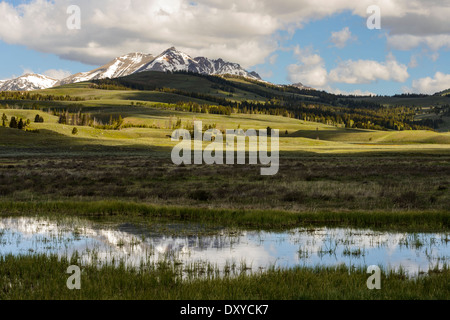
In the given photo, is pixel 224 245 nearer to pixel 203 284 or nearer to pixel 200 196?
Result: pixel 203 284

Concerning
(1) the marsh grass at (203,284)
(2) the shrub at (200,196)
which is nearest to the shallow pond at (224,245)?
(1) the marsh grass at (203,284)

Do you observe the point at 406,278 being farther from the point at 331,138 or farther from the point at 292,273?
the point at 331,138

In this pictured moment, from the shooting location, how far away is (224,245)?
14727mm

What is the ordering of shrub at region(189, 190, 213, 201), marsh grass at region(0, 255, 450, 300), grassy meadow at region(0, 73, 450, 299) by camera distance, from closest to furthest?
1. marsh grass at region(0, 255, 450, 300)
2. grassy meadow at region(0, 73, 450, 299)
3. shrub at region(189, 190, 213, 201)

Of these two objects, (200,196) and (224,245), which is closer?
(224,245)

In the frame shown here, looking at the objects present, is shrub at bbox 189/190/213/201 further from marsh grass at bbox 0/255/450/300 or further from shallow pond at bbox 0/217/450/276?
marsh grass at bbox 0/255/450/300

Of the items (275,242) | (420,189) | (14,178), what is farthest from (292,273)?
(14,178)

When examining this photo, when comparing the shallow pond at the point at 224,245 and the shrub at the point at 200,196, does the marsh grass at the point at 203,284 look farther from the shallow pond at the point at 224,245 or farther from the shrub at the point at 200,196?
the shrub at the point at 200,196

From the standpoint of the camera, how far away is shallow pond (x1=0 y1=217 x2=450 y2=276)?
12.7m

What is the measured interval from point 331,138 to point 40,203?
161162mm

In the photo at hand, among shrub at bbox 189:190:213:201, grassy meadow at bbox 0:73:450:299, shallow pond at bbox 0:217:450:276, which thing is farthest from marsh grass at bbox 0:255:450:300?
shrub at bbox 189:190:213:201

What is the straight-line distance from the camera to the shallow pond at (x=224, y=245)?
12703 millimetres

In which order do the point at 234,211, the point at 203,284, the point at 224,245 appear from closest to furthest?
the point at 203,284 < the point at 224,245 < the point at 234,211

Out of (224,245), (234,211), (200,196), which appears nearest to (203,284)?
(224,245)
